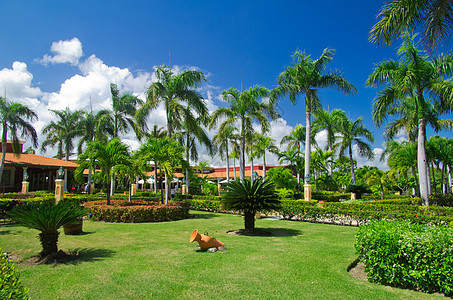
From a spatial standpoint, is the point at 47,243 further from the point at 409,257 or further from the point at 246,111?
the point at 246,111

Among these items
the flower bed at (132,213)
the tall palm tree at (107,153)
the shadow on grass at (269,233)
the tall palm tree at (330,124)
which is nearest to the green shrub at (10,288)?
the shadow on grass at (269,233)

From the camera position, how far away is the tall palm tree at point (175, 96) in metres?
19.6

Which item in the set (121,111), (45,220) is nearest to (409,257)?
(45,220)

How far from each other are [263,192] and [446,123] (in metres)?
20.7

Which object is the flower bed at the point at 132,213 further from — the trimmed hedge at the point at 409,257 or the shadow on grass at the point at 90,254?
the trimmed hedge at the point at 409,257

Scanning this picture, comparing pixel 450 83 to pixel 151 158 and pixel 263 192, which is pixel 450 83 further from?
pixel 151 158

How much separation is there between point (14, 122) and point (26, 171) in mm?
5920

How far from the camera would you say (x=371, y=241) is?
532 centimetres

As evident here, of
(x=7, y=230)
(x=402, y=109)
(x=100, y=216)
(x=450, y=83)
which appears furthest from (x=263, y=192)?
(x=402, y=109)

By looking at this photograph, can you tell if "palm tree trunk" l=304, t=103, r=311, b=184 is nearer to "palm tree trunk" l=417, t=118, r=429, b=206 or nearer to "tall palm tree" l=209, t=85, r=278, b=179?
"tall palm tree" l=209, t=85, r=278, b=179

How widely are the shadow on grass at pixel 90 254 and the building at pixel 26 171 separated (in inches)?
855

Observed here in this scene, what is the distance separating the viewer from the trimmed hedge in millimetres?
4633

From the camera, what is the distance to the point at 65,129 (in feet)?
110

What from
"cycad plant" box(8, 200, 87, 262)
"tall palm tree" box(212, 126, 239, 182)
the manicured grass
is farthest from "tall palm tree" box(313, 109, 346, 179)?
"cycad plant" box(8, 200, 87, 262)
